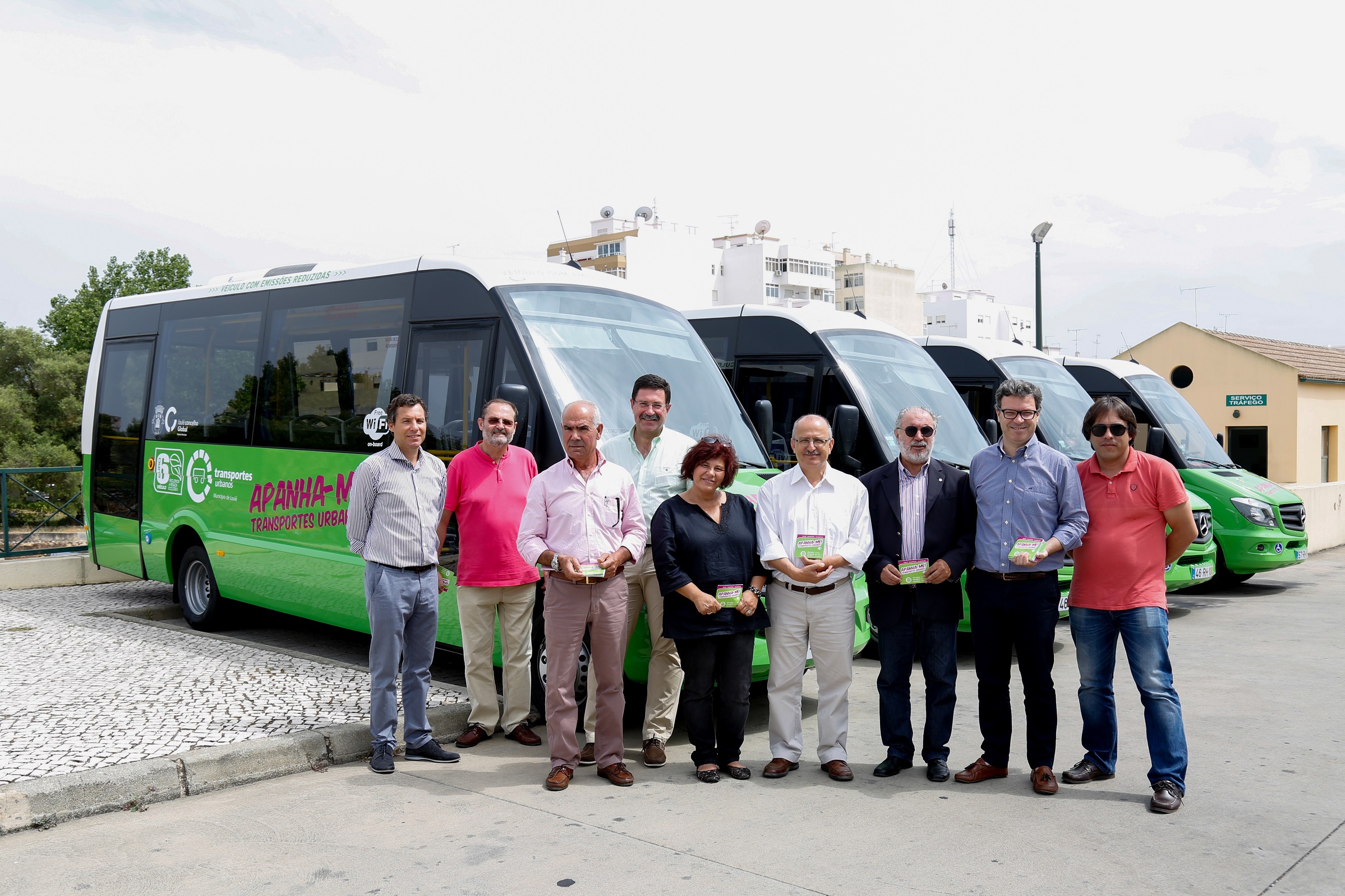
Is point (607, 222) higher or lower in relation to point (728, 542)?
higher

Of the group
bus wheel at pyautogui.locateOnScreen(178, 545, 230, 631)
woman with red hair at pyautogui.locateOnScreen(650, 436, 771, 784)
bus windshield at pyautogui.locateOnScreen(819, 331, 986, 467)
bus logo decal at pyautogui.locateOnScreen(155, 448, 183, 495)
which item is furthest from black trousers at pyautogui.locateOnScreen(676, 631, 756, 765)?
bus logo decal at pyautogui.locateOnScreen(155, 448, 183, 495)

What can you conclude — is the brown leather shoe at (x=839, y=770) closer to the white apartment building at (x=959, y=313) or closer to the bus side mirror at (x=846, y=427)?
the bus side mirror at (x=846, y=427)

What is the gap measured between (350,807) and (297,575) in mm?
3876

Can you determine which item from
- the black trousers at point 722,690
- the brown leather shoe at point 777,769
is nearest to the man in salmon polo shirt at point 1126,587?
the brown leather shoe at point 777,769

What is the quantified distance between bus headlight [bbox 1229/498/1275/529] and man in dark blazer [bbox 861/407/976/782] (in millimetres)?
8893

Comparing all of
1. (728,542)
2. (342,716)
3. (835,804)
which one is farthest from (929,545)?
(342,716)

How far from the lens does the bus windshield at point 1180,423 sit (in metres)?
13.9

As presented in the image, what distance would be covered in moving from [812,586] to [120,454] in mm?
8287

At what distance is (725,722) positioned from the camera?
5.79 metres

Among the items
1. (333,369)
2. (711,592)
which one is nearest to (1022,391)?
(711,592)

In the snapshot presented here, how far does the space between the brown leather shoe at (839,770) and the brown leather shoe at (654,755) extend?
2.95 feet

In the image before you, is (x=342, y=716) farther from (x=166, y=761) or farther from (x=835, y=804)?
(x=835, y=804)

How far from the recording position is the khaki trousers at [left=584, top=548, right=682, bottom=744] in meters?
5.97

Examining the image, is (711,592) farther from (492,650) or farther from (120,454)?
(120,454)
